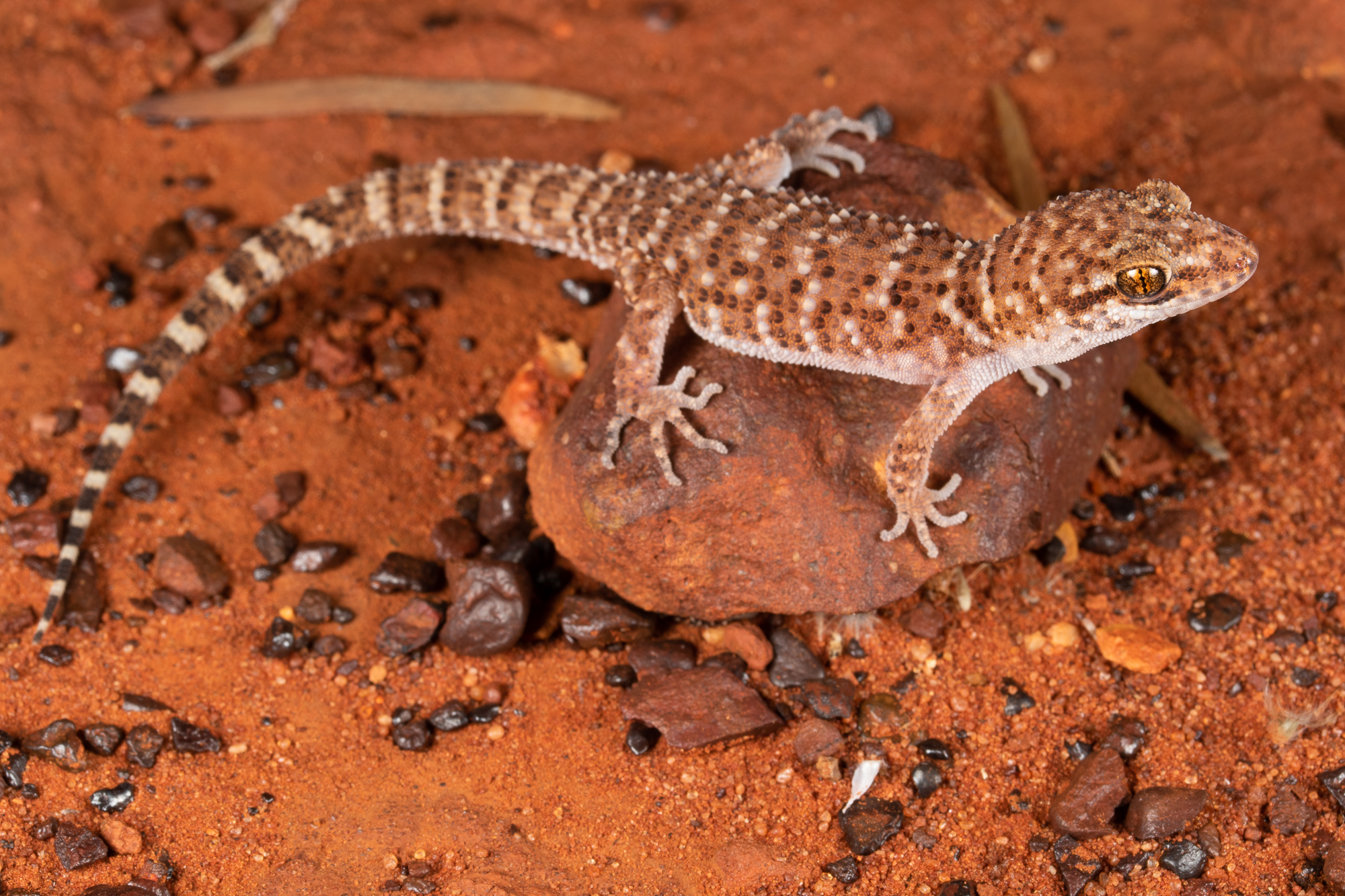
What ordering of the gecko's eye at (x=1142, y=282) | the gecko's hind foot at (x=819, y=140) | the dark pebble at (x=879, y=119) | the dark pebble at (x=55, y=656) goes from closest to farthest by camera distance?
the gecko's eye at (x=1142, y=282)
the dark pebble at (x=55, y=656)
the gecko's hind foot at (x=819, y=140)
the dark pebble at (x=879, y=119)

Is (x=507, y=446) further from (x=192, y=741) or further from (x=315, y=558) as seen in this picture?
(x=192, y=741)

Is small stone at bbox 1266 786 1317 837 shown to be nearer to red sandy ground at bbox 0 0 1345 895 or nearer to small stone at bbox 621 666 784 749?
red sandy ground at bbox 0 0 1345 895

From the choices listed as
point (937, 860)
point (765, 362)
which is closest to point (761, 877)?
point (937, 860)

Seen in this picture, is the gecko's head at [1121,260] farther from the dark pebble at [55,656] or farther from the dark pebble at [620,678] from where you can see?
the dark pebble at [55,656]

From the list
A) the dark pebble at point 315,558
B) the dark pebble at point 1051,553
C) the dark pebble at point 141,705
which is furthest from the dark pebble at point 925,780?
the dark pebble at point 141,705

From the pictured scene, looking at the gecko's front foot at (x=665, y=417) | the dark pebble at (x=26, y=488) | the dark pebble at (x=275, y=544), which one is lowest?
the dark pebble at (x=275, y=544)

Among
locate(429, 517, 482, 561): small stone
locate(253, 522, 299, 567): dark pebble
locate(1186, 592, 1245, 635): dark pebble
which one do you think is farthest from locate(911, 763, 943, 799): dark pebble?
locate(253, 522, 299, 567): dark pebble
